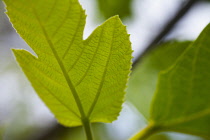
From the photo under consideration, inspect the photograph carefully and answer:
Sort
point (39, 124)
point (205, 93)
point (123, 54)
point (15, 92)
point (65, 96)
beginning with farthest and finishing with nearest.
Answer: point (15, 92) < point (39, 124) < point (205, 93) < point (65, 96) < point (123, 54)

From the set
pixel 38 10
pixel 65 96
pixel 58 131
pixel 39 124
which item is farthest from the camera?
pixel 39 124

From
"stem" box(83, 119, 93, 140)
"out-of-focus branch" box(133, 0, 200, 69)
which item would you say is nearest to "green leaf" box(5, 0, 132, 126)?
"stem" box(83, 119, 93, 140)

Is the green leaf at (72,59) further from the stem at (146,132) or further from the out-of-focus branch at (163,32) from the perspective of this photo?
the out-of-focus branch at (163,32)

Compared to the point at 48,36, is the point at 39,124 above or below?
above

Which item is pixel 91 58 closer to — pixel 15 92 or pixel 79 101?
pixel 79 101

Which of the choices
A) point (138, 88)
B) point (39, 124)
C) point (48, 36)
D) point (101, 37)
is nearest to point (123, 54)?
point (101, 37)

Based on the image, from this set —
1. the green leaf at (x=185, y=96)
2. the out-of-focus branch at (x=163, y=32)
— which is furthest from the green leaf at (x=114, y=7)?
the green leaf at (x=185, y=96)

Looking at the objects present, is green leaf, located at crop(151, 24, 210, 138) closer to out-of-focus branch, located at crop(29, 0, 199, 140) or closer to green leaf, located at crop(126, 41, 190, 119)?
green leaf, located at crop(126, 41, 190, 119)
